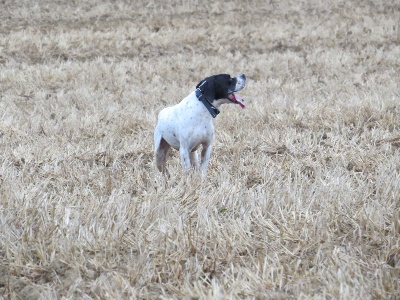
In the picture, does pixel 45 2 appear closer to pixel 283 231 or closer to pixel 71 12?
pixel 71 12

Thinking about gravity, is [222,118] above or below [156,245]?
below

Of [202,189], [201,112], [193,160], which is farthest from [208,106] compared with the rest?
[202,189]

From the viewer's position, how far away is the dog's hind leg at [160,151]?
211 inches

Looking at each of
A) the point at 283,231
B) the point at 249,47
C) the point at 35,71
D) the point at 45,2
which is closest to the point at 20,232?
the point at 283,231

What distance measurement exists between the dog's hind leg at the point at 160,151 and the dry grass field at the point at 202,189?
26 centimetres

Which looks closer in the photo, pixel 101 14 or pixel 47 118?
pixel 47 118

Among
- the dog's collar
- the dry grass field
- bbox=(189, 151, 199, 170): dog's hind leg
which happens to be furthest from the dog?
the dry grass field

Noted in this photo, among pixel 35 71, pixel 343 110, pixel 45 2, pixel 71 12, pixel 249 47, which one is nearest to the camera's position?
pixel 343 110

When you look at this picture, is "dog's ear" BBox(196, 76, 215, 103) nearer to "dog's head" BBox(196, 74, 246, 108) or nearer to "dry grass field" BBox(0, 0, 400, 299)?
"dog's head" BBox(196, 74, 246, 108)

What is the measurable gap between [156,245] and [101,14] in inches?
792

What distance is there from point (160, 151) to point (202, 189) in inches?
64.3

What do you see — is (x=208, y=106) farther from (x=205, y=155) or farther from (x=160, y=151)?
(x=160, y=151)

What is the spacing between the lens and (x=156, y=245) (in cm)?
284

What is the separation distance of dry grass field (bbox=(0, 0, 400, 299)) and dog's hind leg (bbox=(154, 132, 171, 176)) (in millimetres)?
255
